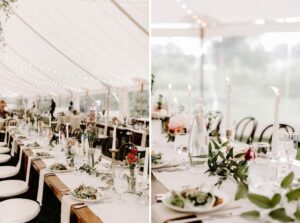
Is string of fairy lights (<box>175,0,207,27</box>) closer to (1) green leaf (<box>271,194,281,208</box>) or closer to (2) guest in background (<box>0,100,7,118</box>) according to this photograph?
(2) guest in background (<box>0,100,7,118</box>)

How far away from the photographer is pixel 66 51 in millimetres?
1538

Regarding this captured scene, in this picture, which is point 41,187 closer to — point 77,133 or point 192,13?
point 77,133

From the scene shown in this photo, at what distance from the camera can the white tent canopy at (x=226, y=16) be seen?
17.6 ft

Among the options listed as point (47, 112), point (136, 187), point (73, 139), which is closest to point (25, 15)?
point (47, 112)

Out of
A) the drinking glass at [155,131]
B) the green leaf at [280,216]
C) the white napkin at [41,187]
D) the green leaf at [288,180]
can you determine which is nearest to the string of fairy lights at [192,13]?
the drinking glass at [155,131]

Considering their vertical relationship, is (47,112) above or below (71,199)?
above

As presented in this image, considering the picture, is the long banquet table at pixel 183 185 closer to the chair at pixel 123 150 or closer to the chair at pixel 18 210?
the chair at pixel 123 150

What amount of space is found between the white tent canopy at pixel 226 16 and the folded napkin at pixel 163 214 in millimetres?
4503

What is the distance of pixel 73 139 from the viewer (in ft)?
5.38

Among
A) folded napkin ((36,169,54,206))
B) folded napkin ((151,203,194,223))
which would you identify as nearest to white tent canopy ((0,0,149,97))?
folded napkin ((36,169,54,206))

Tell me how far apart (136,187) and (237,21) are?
6390 mm

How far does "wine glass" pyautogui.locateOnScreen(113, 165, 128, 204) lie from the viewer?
1.42 meters

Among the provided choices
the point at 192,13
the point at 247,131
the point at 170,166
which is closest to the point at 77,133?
the point at 170,166

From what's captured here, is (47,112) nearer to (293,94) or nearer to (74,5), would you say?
(74,5)
